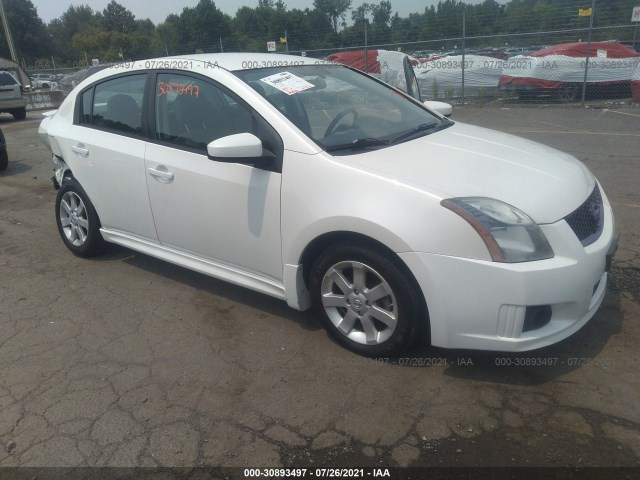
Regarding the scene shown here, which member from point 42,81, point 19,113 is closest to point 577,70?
point 19,113

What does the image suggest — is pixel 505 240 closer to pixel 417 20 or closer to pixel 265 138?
pixel 265 138

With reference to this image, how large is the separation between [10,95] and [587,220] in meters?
18.7

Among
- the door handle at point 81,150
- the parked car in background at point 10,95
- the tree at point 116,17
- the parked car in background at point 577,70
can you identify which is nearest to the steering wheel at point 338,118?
Result: the door handle at point 81,150

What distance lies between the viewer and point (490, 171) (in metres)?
3.00

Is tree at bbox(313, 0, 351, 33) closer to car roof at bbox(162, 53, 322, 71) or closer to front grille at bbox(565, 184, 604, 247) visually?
car roof at bbox(162, 53, 322, 71)

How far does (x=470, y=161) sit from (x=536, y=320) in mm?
966

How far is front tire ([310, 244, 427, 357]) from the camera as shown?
2.83 m

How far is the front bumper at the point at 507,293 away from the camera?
258cm

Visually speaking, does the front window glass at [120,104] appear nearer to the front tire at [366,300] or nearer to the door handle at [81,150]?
the door handle at [81,150]

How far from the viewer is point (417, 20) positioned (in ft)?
59.6

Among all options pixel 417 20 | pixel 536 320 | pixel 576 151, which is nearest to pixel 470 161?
pixel 536 320

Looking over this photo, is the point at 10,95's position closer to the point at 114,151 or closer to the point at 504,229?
the point at 114,151

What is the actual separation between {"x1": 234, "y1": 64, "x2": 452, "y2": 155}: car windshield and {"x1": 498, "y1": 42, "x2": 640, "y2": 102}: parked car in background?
450 inches

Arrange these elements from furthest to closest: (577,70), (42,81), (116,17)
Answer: (116,17) → (42,81) → (577,70)
